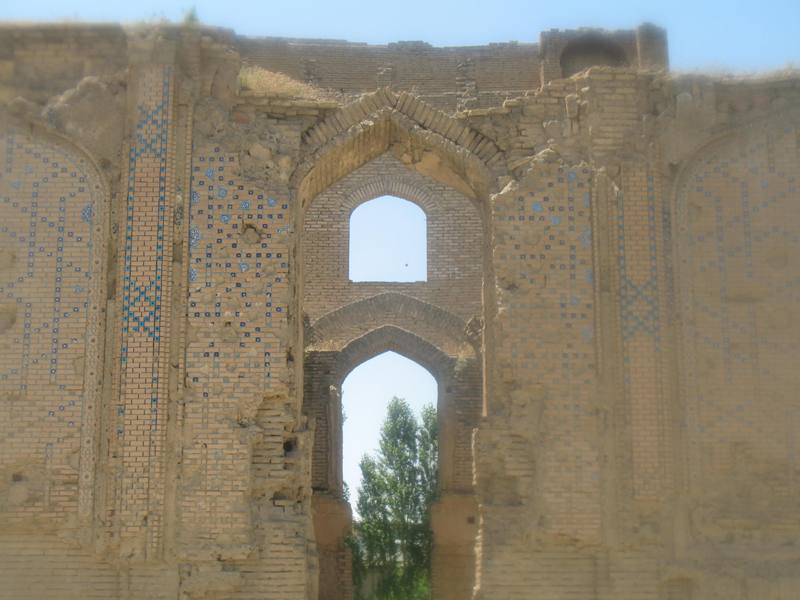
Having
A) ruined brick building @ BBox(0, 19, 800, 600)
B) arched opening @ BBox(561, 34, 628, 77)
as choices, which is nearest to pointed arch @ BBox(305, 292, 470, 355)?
arched opening @ BBox(561, 34, 628, 77)

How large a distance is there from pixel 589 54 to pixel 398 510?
27.9ft

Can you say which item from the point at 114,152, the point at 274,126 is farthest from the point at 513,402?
the point at 114,152

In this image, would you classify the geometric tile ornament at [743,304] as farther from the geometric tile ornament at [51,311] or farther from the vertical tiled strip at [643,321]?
the geometric tile ornament at [51,311]

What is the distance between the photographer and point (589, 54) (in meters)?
17.2

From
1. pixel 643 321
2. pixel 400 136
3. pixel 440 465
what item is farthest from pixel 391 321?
pixel 643 321

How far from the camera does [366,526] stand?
63.7 ft

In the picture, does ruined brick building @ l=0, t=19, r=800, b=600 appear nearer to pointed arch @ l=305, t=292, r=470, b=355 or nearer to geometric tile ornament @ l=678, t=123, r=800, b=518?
geometric tile ornament @ l=678, t=123, r=800, b=518

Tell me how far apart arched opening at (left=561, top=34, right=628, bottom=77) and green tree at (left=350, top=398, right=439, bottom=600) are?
7062 mm

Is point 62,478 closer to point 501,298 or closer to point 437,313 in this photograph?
point 501,298

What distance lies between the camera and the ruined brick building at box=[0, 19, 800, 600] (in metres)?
9.34

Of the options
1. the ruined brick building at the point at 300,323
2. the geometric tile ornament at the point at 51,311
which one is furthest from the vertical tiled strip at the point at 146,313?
the geometric tile ornament at the point at 51,311

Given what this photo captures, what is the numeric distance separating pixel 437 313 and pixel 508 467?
728 centimetres

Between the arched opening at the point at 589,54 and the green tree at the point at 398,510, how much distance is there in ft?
23.2

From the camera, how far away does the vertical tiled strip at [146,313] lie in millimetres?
9383
